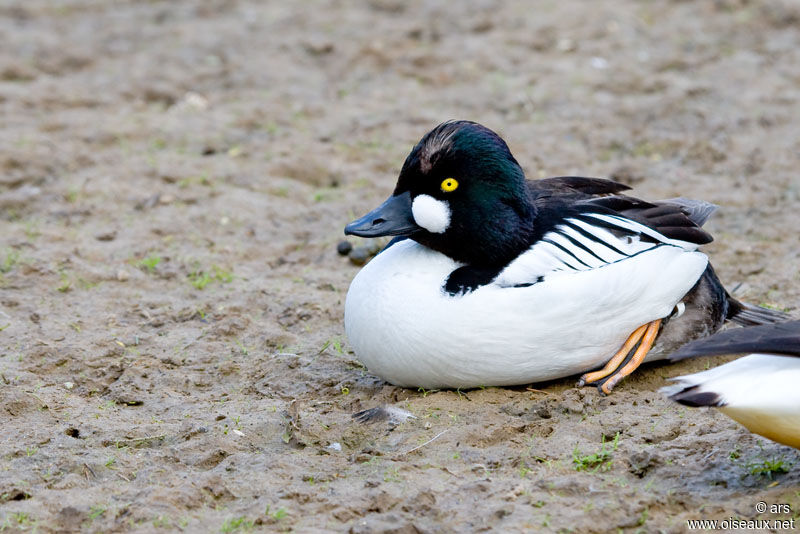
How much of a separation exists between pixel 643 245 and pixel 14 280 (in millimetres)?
3247

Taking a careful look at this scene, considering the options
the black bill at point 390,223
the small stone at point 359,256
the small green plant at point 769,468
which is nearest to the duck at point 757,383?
the small green plant at point 769,468

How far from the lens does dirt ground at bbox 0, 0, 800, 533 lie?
11.6 ft

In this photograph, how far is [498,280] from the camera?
4.21 m

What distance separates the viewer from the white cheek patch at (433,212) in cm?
429

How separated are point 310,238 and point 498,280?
2214 mm

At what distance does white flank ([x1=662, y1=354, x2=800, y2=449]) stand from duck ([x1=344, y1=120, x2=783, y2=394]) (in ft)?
2.79

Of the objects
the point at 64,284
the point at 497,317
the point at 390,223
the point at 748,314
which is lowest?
the point at 64,284

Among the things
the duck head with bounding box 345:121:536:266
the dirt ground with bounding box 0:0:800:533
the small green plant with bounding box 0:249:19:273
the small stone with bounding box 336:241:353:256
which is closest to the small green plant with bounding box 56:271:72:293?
the dirt ground with bounding box 0:0:800:533

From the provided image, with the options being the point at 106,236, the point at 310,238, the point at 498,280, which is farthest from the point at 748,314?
the point at 106,236

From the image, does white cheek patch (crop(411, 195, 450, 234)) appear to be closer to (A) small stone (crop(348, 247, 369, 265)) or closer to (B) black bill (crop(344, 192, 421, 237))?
(B) black bill (crop(344, 192, 421, 237))

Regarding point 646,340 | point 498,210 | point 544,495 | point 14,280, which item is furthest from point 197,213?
point 544,495

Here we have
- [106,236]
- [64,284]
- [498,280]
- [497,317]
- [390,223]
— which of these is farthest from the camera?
[106,236]

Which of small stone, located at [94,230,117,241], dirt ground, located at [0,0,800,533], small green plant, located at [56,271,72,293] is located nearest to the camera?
dirt ground, located at [0,0,800,533]

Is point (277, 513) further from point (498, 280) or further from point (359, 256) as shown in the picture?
point (359, 256)
